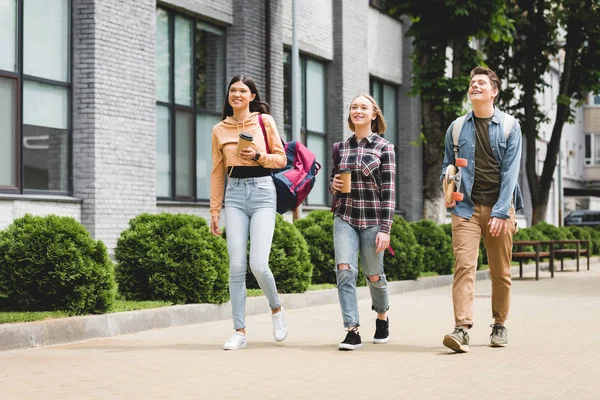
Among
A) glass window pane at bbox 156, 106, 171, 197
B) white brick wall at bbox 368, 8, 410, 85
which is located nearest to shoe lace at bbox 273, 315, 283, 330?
glass window pane at bbox 156, 106, 171, 197

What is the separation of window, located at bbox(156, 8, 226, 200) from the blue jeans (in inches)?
389

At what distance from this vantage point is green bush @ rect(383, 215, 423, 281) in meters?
18.1

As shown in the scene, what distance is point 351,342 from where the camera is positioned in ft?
30.0

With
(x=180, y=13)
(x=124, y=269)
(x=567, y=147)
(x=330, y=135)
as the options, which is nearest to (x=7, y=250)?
(x=124, y=269)

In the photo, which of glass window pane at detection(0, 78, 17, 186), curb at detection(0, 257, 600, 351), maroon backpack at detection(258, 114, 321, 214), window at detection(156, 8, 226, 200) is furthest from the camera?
window at detection(156, 8, 226, 200)

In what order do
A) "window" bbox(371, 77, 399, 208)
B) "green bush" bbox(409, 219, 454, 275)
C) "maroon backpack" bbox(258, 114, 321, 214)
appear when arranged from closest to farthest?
"maroon backpack" bbox(258, 114, 321, 214) < "green bush" bbox(409, 219, 454, 275) < "window" bbox(371, 77, 399, 208)

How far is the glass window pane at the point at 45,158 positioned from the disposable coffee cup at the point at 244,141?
24.1 feet

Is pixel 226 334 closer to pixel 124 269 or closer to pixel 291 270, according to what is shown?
pixel 124 269

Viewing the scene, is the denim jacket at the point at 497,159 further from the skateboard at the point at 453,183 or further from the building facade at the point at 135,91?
the building facade at the point at 135,91

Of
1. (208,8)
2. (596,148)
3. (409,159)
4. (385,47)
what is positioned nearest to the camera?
(208,8)

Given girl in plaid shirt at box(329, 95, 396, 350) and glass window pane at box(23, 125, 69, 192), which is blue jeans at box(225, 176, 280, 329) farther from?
glass window pane at box(23, 125, 69, 192)

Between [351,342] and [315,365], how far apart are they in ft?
3.06

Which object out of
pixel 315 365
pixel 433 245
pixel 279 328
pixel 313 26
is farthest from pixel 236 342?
pixel 313 26

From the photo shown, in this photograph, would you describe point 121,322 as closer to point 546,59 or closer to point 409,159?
point 409,159
